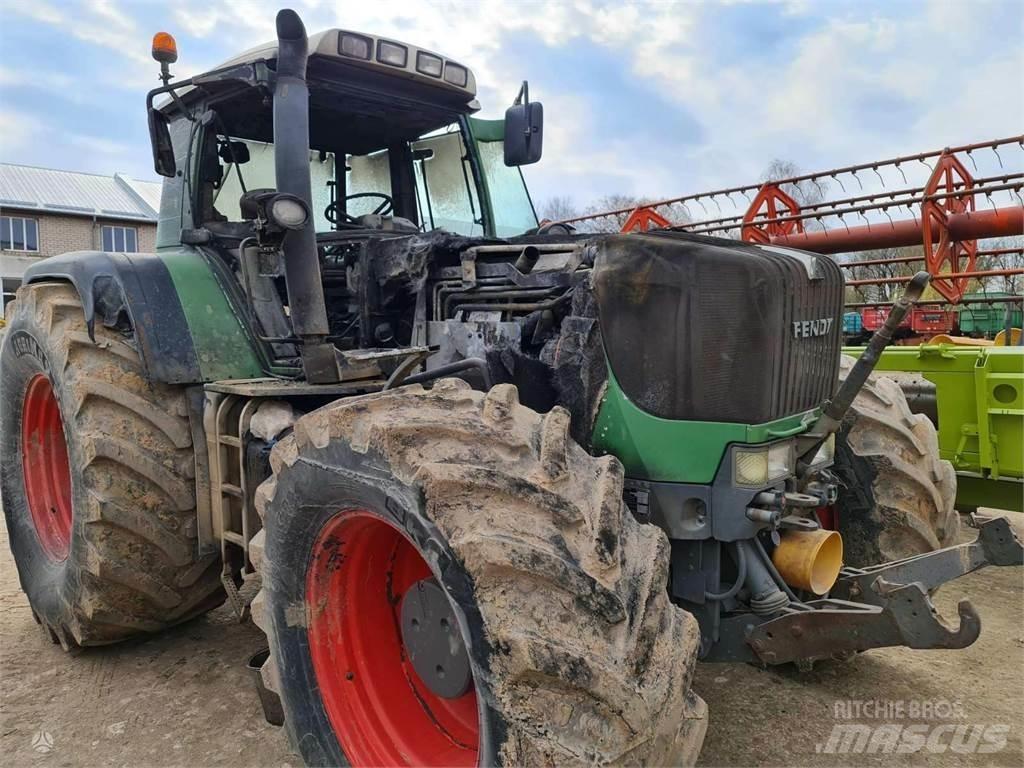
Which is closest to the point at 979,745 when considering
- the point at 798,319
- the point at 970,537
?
the point at 798,319

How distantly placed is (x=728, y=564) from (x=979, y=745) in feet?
3.92

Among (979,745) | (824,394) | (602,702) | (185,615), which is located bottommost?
(979,745)

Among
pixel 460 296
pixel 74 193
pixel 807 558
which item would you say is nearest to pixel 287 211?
pixel 460 296

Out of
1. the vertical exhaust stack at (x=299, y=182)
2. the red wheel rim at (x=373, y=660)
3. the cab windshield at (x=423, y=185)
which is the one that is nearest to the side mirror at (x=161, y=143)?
→ the cab windshield at (x=423, y=185)

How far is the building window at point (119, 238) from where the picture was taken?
31156mm

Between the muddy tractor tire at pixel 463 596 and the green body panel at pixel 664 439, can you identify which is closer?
the muddy tractor tire at pixel 463 596

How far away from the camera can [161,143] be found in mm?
3471

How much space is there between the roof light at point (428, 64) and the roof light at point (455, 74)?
55 mm

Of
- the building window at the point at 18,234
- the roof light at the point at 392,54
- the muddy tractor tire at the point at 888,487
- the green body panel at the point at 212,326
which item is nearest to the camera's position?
the muddy tractor tire at the point at 888,487

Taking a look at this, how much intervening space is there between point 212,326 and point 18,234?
32282mm

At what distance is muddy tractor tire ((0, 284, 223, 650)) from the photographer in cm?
311

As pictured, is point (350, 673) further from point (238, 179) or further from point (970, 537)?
Result: point (970, 537)

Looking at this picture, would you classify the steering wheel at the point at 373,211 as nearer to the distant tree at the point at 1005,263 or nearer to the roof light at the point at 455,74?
the roof light at the point at 455,74

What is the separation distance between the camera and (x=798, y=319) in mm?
2527
